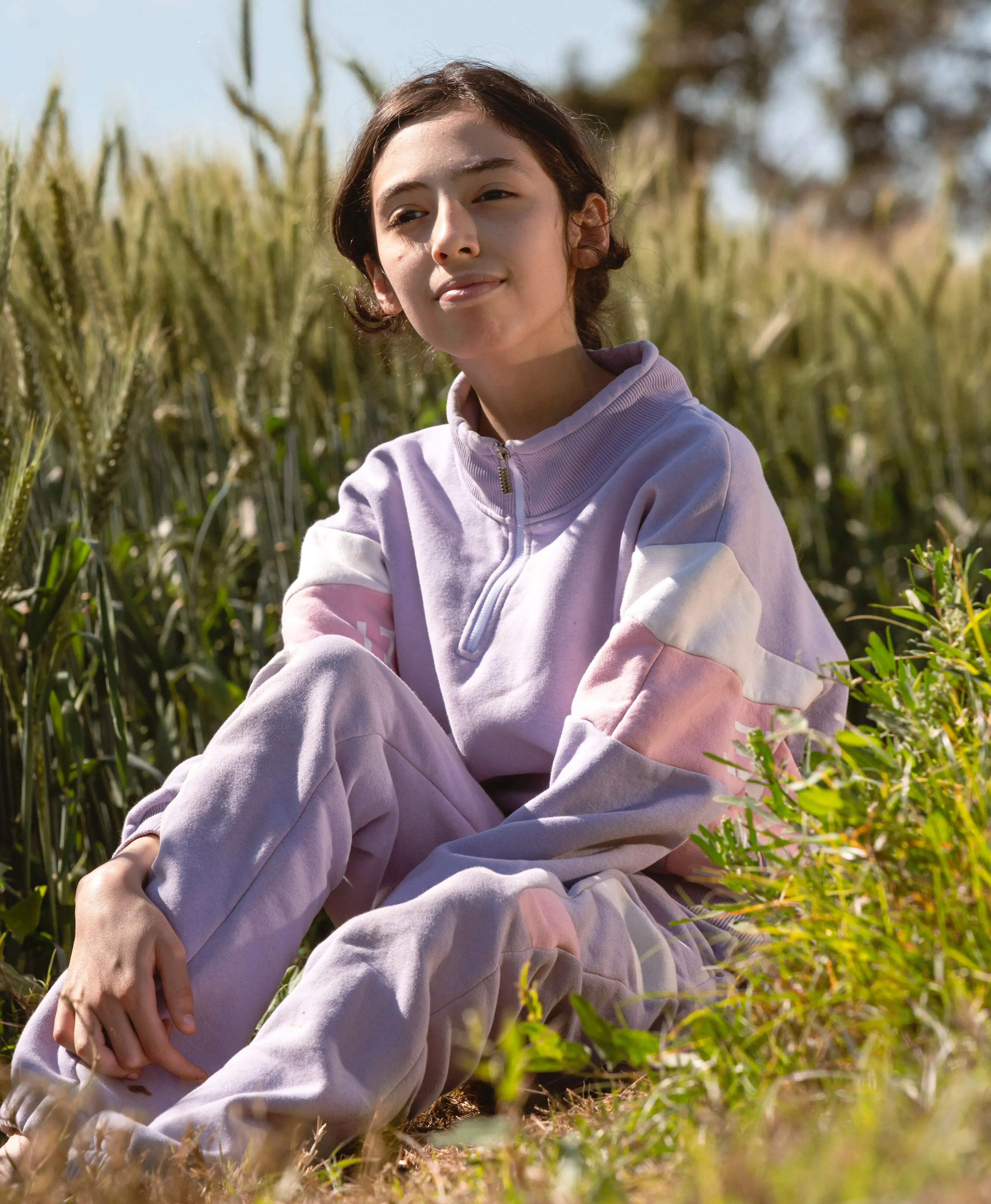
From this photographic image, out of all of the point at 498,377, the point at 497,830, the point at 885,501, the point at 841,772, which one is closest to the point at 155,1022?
the point at 497,830

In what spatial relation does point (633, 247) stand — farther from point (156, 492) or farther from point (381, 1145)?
point (381, 1145)

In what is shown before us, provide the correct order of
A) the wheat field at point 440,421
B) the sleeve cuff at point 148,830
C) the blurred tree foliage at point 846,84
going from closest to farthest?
the wheat field at point 440,421 → the sleeve cuff at point 148,830 → the blurred tree foliage at point 846,84

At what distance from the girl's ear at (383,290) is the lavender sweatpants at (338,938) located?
657 mm

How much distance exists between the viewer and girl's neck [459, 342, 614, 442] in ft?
5.22

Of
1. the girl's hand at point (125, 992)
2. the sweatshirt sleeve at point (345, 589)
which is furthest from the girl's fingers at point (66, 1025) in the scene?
the sweatshirt sleeve at point (345, 589)

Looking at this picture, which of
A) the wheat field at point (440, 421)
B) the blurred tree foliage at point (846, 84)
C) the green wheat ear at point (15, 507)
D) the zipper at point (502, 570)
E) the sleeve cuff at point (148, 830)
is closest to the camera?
the wheat field at point (440, 421)

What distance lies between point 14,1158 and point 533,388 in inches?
39.8

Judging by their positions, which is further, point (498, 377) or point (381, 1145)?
point (498, 377)

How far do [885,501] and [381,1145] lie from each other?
2339mm

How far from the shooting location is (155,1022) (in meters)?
1.09

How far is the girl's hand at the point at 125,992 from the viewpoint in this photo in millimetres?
1090

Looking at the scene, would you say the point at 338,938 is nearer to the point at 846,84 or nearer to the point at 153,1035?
the point at 153,1035

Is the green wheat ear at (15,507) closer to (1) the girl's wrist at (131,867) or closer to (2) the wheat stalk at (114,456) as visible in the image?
(2) the wheat stalk at (114,456)

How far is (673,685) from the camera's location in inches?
50.8
